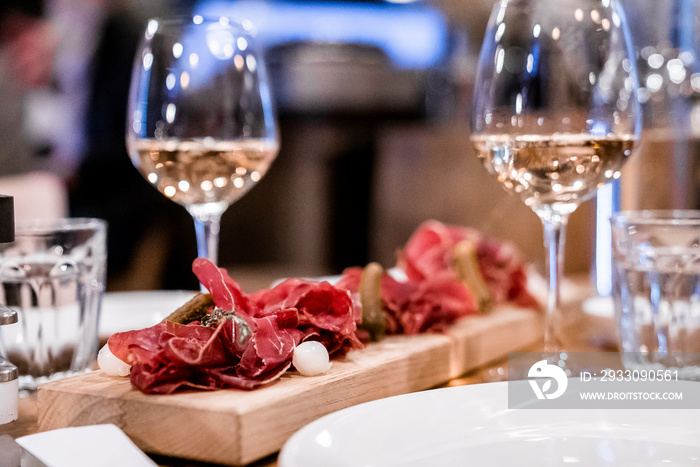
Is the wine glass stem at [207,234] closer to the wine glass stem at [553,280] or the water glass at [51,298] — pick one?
the water glass at [51,298]

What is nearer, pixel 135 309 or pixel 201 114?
pixel 201 114

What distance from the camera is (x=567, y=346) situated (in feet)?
2.98

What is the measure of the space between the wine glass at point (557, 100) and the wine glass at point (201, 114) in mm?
291

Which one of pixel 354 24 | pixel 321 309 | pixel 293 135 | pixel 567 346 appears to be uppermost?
pixel 354 24

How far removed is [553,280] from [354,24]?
13.0ft

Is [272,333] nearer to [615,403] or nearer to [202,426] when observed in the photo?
[202,426]

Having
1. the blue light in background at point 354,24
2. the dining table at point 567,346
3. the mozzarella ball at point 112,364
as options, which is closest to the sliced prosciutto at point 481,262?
the dining table at point 567,346

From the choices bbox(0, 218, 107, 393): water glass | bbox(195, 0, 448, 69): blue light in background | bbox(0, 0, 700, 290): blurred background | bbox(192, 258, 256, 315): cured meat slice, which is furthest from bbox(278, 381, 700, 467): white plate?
bbox(195, 0, 448, 69): blue light in background

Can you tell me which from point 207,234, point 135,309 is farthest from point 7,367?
point 135,309

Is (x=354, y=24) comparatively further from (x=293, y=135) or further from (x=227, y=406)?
(x=227, y=406)

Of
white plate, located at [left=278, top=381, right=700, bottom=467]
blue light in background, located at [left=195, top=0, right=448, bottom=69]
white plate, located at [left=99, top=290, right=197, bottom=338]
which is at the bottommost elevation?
white plate, located at [left=99, top=290, right=197, bottom=338]

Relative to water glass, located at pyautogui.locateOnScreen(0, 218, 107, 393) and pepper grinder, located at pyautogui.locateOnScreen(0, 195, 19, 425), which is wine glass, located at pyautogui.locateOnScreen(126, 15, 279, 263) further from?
pepper grinder, located at pyautogui.locateOnScreen(0, 195, 19, 425)

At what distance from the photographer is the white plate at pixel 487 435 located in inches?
18.6

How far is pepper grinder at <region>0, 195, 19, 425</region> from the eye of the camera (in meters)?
0.59
